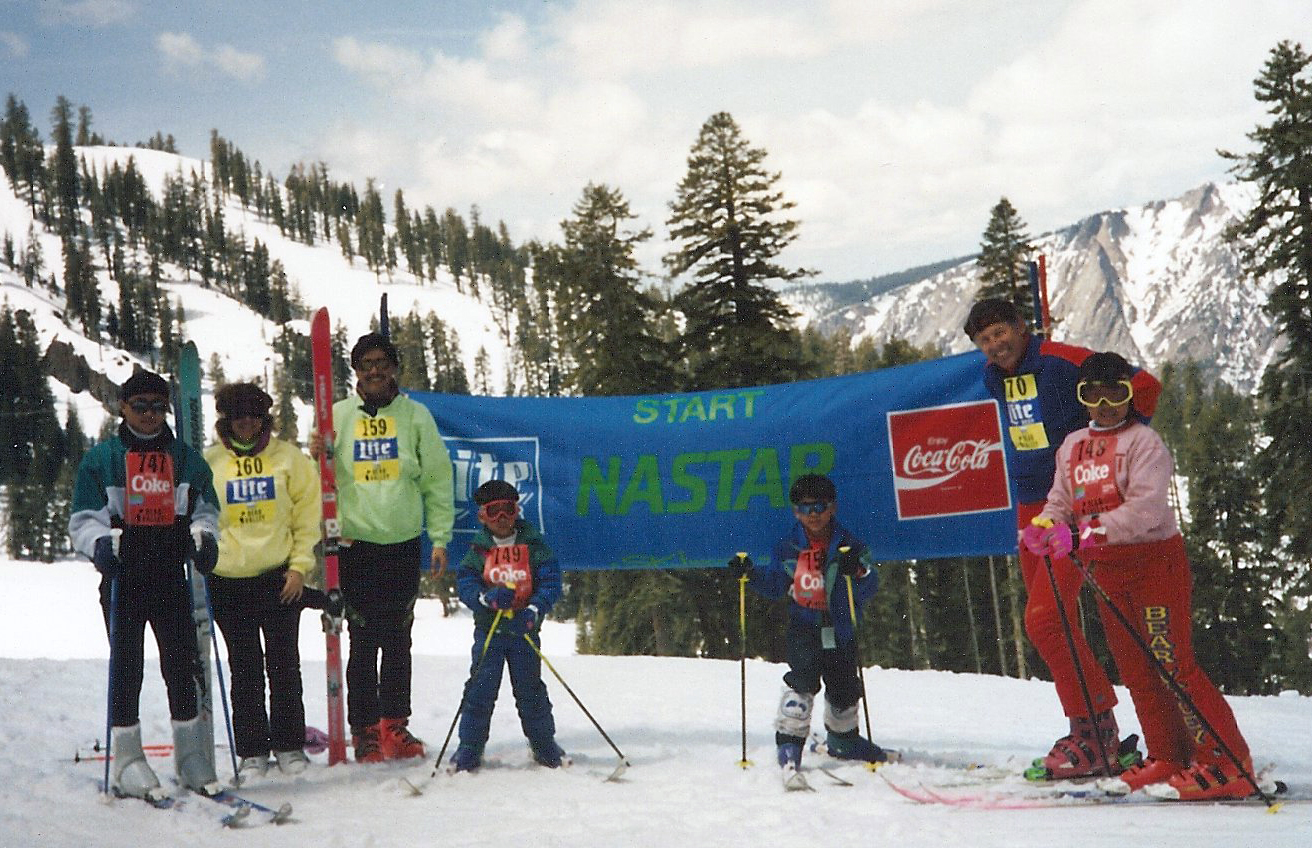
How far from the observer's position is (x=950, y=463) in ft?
25.2

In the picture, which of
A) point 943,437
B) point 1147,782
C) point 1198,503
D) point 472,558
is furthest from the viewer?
point 1198,503

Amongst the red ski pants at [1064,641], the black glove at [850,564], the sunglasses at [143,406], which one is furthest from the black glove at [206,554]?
the red ski pants at [1064,641]

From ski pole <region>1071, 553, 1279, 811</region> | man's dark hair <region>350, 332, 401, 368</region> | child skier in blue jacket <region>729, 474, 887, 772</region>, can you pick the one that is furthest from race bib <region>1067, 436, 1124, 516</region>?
man's dark hair <region>350, 332, 401, 368</region>

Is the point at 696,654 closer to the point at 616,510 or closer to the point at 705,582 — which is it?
the point at 705,582

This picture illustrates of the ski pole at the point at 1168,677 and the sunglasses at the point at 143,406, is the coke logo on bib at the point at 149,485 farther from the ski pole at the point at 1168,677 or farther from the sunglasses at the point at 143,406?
the ski pole at the point at 1168,677

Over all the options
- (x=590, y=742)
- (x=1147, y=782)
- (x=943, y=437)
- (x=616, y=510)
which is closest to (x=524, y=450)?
(x=616, y=510)

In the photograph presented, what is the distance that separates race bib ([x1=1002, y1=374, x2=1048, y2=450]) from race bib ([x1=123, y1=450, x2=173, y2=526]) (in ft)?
15.1

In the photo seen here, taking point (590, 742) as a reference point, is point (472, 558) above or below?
above

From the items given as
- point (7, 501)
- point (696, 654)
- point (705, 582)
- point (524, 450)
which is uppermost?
point (7, 501)

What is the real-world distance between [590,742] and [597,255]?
812 inches

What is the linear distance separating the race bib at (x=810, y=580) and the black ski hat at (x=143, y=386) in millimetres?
3687

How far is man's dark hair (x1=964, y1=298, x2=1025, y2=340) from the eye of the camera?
5.92 m

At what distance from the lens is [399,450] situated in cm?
681

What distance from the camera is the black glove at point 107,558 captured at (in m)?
5.31
